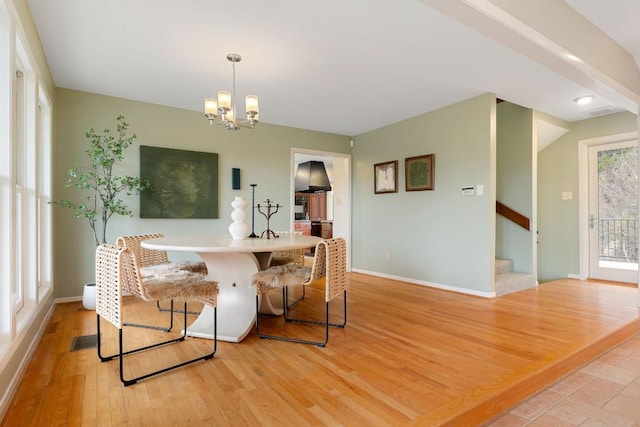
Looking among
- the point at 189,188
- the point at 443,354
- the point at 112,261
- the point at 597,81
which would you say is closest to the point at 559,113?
the point at 597,81

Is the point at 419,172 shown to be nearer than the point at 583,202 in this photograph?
Yes

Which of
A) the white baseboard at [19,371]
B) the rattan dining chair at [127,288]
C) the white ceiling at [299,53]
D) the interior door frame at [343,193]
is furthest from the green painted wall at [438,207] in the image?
the white baseboard at [19,371]

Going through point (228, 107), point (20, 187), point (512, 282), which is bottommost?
point (512, 282)

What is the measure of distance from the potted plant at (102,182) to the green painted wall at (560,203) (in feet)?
18.2

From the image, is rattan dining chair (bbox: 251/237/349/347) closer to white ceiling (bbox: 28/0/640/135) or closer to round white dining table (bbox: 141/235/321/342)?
round white dining table (bbox: 141/235/321/342)

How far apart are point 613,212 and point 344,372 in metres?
4.73

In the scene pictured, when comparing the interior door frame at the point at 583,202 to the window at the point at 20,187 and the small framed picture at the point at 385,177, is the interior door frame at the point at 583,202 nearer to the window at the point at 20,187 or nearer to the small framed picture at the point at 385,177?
the small framed picture at the point at 385,177

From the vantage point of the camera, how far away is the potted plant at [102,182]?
3.44 meters

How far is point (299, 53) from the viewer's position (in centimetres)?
281

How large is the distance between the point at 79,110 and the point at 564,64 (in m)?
4.45

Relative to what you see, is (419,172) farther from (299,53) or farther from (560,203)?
(299,53)

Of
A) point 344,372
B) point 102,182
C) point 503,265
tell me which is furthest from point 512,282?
point 102,182

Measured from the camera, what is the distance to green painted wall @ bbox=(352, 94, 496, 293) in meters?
3.82

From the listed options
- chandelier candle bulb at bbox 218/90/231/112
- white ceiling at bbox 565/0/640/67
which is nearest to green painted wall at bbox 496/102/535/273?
white ceiling at bbox 565/0/640/67
